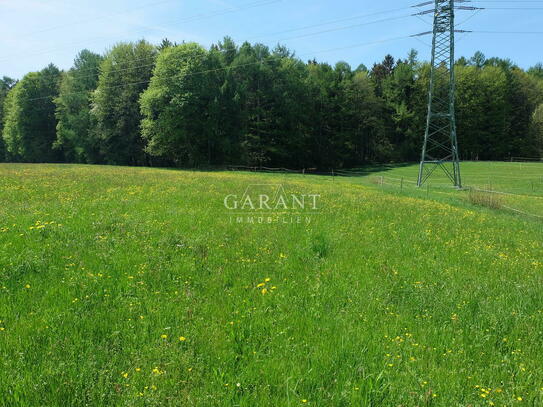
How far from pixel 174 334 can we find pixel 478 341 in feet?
12.9

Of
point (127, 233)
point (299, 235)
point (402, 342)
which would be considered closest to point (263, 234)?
point (299, 235)

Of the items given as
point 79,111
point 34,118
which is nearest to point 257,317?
point 79,111

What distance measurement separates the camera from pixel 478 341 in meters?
4.37

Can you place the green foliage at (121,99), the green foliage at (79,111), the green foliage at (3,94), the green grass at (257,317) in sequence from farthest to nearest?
the green foliage at (3,94) < the green foliage at (79,111) < the green foliage at (121,99) < the green grass at (257,317)

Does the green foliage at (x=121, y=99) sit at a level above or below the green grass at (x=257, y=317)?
above

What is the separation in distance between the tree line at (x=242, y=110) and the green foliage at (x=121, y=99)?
166mm

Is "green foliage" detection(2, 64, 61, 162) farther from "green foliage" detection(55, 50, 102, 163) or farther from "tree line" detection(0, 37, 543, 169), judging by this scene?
"green foliage" detection(55, 50, 102, 163)

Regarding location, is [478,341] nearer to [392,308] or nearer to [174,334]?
[392,308]

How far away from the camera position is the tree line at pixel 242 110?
49094 millimetres

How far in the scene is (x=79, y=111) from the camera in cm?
5853

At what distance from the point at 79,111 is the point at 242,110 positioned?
2903 cm

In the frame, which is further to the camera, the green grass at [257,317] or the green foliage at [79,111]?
the green foliage at [79,111]

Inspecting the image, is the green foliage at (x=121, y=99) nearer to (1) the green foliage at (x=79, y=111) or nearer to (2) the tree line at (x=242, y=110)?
(2) the tree line at (x=242, y=110)

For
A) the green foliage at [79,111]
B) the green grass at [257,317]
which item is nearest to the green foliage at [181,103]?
the green foliage at [79,111]
